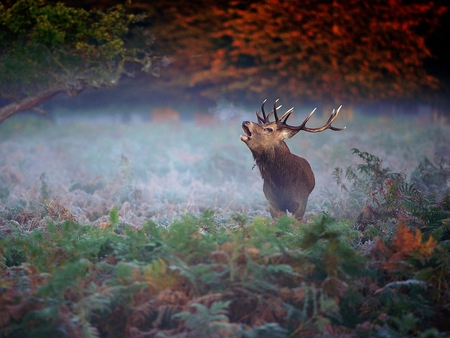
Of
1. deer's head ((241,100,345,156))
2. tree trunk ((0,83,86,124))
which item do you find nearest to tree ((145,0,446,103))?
tree trunk ((0,83,86,124))

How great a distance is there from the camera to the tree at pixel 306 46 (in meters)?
17.6

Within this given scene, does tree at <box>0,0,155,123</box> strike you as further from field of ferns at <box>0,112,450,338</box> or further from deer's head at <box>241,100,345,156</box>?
deer's head at <box>241,100,345,156</box>

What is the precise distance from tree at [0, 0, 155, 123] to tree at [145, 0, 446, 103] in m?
4.57

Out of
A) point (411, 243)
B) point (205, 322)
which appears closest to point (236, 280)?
point (205, 322)

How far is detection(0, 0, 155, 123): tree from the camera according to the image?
1009 centimetres

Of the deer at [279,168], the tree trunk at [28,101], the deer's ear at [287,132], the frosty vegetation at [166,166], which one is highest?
the deer's ear at [287,132]

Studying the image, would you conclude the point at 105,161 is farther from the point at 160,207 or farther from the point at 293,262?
the point at 293,262

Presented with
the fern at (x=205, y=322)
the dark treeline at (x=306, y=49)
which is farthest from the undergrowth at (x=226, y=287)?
the dark treeline at (x=306, y=49)

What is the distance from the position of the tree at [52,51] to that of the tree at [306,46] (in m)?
4.57

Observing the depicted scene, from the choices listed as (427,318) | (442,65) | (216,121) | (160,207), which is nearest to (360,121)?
(442,65)

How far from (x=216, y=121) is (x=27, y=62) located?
1857 centimetres

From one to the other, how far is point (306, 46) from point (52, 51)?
11.6 m

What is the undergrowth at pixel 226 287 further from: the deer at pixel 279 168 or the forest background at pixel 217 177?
the deer at pixel 279 168

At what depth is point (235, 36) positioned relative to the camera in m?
19.0
